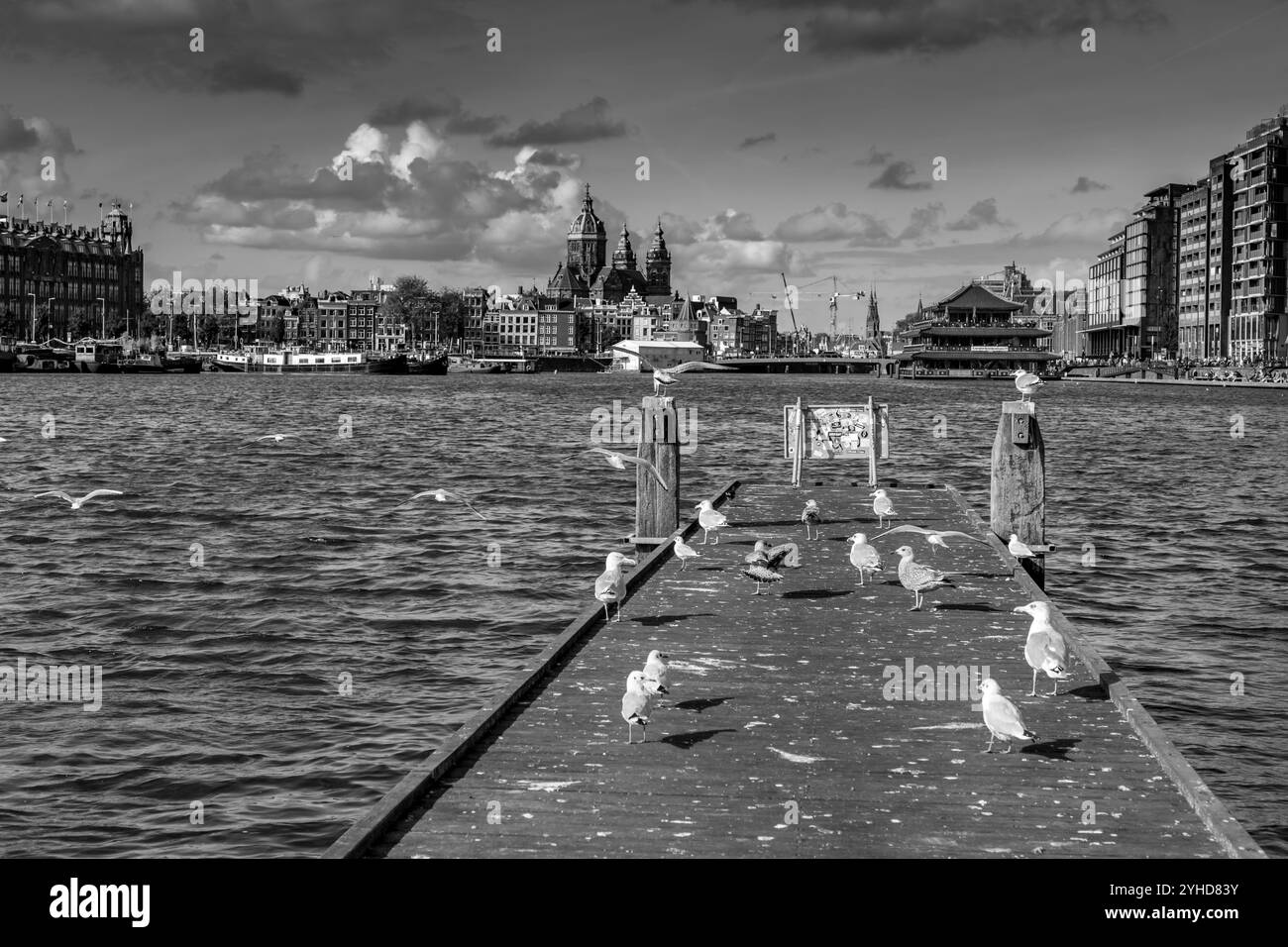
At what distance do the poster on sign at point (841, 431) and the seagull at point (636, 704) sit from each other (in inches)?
762

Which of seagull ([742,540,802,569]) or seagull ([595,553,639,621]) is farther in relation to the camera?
seagull ([742,540,802,569])

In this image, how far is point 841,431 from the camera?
30.9 m

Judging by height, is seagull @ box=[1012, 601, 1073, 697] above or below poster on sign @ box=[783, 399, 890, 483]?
below

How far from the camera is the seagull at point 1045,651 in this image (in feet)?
42.7

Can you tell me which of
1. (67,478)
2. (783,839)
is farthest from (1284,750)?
(67,478)

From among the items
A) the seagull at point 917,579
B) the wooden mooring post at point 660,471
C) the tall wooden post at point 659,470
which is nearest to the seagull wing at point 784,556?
the seagull at point 917,579

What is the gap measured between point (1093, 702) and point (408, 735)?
827cm

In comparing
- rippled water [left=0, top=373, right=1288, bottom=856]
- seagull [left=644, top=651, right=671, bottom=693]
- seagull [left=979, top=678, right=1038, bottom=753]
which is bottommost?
rippled water [left=0, top=373, right=1288, bottom=856]

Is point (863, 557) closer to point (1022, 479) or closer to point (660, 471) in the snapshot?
→ point (1022, 479)

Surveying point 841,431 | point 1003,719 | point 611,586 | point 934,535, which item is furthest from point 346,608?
point 1003,719

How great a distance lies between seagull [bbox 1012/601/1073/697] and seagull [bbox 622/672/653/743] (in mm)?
3787

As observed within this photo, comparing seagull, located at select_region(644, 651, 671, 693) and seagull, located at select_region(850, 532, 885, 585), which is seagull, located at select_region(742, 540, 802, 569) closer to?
seagull, located at select_region(850, 532, 885, 585)

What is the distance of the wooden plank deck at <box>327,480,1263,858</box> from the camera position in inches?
377

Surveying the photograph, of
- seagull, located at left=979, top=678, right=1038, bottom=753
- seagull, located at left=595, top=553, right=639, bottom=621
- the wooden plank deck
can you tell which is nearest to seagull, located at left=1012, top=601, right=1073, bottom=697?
the wooden plank deck
